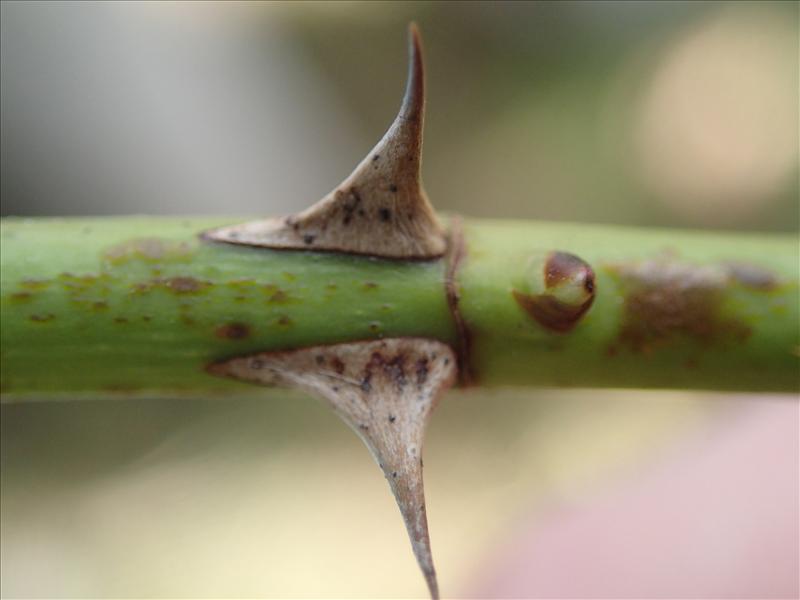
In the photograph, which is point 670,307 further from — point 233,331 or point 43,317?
point 43,317

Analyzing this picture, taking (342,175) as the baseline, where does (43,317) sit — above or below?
below

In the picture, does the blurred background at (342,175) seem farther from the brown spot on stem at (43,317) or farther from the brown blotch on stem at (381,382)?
the brown spot on stem at (43,317)

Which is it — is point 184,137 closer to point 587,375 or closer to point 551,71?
point 551,71

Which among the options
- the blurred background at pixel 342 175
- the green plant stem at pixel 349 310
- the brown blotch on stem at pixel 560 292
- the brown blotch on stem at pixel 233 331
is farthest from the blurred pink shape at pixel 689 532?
the brown blotch on stem at pixel 233 331

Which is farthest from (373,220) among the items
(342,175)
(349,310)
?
(342,175)

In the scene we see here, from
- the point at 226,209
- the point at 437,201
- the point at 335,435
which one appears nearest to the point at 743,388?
the point at 335,435

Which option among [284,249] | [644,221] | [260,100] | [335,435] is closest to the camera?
[284,249]
